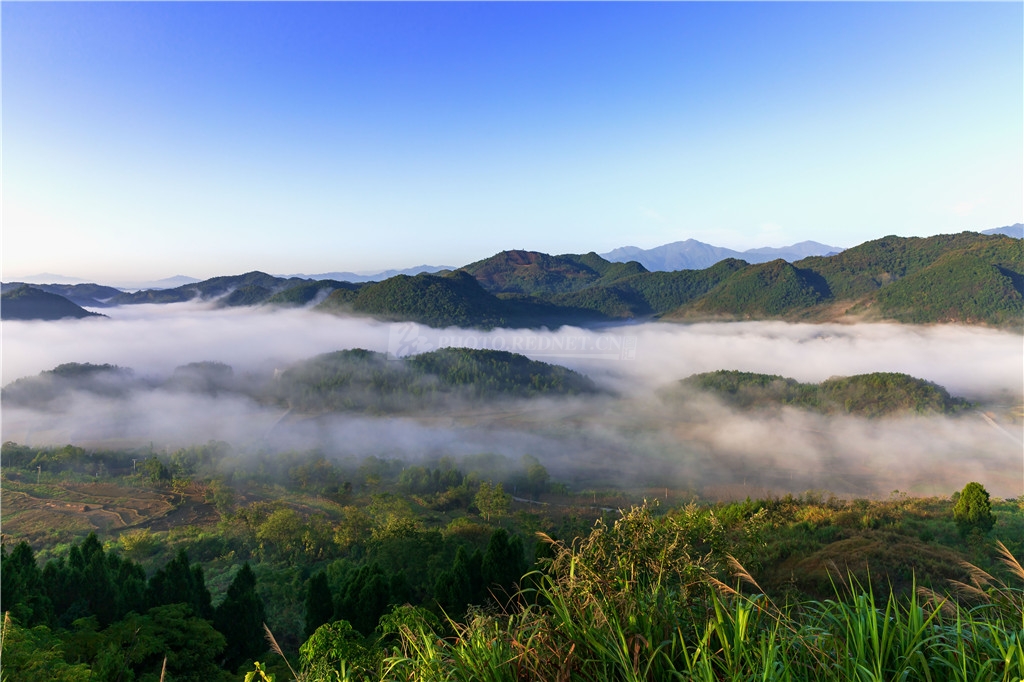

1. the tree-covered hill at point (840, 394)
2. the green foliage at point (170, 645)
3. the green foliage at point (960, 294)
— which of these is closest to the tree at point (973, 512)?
the green foliage at point (170, 645)

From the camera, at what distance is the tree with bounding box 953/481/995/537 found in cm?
2638

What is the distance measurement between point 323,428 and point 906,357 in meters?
204

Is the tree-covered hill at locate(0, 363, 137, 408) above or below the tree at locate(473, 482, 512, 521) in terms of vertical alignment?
above

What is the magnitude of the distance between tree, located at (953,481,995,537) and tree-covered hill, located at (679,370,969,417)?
392ft

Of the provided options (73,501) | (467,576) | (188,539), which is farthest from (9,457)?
(467,576)

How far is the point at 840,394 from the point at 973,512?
421 ft

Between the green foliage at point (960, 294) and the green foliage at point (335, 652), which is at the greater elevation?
the green foliage at point (960, 294)

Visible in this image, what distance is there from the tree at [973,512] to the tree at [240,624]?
3827cm

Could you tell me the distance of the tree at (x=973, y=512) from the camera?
26375 mm

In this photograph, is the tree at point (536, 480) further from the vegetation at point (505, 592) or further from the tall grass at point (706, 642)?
the tall grass at point (706, 642)

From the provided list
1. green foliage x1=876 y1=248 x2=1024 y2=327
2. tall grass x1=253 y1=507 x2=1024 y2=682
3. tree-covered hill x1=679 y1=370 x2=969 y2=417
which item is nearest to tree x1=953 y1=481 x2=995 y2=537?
tall grass x1=253 y1=507 x2=1024 y2=682

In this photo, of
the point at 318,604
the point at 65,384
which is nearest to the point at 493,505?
the point at 318,604

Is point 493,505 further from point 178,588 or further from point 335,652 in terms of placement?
point 335,652

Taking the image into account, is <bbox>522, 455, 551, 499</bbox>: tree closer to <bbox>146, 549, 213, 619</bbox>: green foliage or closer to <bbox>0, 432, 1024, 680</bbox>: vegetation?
<bbox>0, 432, 1024, 680</bbox>: vegetation
